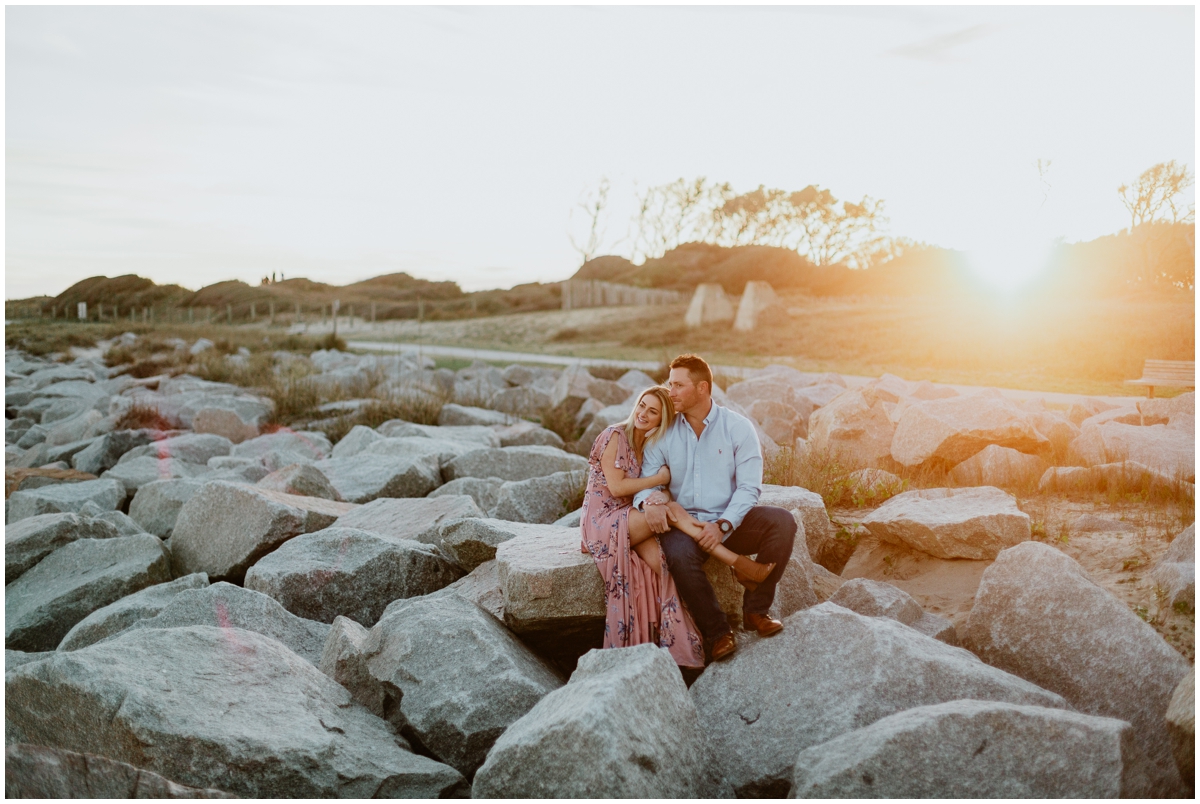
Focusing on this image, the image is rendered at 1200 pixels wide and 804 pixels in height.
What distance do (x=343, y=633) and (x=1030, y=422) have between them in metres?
5.87

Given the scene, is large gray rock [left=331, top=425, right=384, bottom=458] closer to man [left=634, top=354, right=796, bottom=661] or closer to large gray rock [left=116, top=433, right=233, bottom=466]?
large gray rock [left=116, top=433, right=233, bottom=466]

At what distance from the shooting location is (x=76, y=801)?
320 cm

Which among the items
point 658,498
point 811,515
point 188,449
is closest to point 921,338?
point 188,449

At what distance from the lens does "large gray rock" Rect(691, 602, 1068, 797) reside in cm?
381

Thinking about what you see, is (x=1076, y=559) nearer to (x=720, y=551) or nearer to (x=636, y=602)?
(x=720, y=551)

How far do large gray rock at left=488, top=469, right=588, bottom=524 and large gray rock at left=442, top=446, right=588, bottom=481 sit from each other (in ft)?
3.46

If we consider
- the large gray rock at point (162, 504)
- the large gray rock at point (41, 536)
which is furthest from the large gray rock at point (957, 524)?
the large gray rock at point (41, 536)

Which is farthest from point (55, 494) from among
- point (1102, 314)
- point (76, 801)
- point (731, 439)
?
point (1102, 314)

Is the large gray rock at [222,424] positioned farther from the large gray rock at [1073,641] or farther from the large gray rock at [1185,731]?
the large gray rock at [1185,731]

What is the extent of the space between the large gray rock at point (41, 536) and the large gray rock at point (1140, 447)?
804 cm

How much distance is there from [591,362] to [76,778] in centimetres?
1758

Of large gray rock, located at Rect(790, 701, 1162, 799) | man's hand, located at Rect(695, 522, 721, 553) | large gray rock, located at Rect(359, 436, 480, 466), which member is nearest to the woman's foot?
man's hand, located at Rect(695, 522, 721, 553)

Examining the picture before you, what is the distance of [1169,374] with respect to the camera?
9555mm

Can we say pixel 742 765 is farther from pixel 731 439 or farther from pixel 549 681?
pixel 731 439
